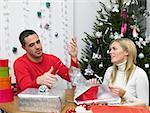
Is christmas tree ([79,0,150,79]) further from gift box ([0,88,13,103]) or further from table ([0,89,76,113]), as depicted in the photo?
gift box ([0,88,13,103])

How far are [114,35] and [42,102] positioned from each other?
151 cm

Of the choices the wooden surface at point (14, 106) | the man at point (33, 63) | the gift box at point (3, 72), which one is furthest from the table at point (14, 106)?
the man at point (33, 63)

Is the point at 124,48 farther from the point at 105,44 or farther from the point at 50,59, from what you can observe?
the point at 50,59

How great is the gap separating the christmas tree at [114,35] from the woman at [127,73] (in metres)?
0.53

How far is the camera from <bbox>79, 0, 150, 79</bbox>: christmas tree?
133 inches

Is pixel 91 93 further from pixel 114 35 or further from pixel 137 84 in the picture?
pixel 114 35

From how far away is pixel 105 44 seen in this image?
11.2ft

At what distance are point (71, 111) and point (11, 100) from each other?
0.71 metres

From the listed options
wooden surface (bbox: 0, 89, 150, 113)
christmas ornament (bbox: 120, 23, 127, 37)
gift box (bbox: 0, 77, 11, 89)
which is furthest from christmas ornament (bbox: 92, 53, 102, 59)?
gift box (bbox: 0, 77, 11, 89)

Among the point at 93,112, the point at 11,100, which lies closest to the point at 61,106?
the point at 93,112

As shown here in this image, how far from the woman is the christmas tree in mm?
529

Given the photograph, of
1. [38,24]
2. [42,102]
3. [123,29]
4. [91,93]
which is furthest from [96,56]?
[42,102]

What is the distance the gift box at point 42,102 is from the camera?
2.11 m

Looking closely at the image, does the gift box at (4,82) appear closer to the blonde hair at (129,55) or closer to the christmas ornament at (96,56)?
the blonde hair at (129,55)
